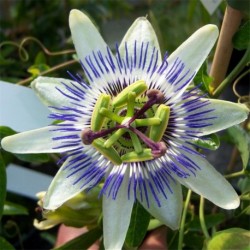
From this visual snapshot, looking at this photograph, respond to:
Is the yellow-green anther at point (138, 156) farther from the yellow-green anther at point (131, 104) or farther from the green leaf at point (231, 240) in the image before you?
the green leaf at point (231, 240)

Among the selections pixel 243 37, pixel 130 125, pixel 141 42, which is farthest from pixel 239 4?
pixel 130 125

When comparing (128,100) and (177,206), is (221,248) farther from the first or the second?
(128,100)

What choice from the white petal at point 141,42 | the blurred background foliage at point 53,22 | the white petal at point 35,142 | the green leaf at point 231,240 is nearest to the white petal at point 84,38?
the white petal at point 141,42

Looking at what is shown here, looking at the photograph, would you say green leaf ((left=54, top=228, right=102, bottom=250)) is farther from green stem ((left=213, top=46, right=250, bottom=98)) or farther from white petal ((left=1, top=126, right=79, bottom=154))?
green stem ((left=213, top=46, right=250, bottom=98))

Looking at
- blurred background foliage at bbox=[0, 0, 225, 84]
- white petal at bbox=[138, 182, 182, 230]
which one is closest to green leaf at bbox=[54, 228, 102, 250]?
white petal at bbox=[138, 182, 182, 230]

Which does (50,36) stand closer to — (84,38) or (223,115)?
(84,38)

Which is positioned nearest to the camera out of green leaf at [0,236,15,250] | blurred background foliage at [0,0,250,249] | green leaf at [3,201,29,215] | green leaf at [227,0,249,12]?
green leaf at [227,0,249,12]
